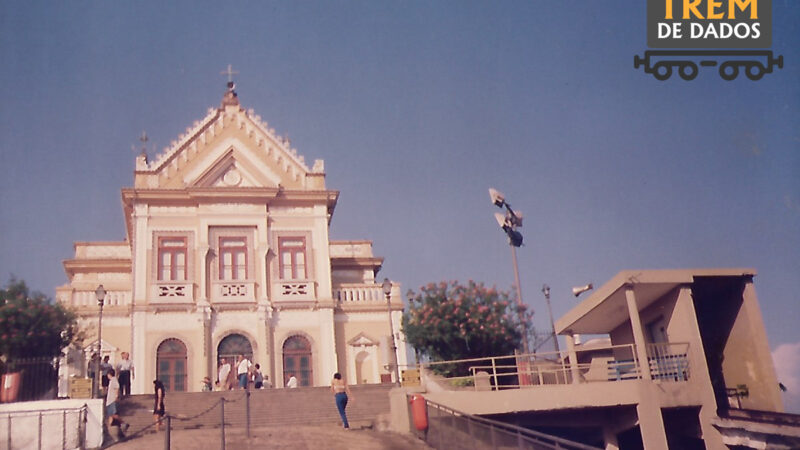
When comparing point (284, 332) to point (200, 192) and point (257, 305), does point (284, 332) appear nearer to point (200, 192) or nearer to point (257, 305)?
point (257, 305)

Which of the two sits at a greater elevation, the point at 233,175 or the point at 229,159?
the point at 229,159

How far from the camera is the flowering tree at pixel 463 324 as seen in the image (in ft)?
89.1

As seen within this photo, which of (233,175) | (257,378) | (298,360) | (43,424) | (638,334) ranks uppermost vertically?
(233,175)

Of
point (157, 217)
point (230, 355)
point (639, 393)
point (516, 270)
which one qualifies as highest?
point (157, 217)

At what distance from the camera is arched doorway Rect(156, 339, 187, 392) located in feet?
98.9

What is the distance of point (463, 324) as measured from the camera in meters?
27.0

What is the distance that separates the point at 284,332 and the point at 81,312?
8.09m

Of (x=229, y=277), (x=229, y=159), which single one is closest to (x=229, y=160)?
→ (x=229, y=159)

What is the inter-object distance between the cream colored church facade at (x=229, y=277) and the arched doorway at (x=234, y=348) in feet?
0.14

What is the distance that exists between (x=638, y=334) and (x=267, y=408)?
438 inches

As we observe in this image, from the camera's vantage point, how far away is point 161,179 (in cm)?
3288

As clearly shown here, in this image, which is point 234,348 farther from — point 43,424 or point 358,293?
point 43,424

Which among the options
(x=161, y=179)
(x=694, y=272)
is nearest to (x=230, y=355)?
(x=161, y=179)

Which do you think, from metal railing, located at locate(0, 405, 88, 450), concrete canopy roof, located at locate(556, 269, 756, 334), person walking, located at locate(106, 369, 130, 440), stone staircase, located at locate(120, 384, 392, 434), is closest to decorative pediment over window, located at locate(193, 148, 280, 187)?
stone staircase, located at locate(120, 384, 392, 434)
